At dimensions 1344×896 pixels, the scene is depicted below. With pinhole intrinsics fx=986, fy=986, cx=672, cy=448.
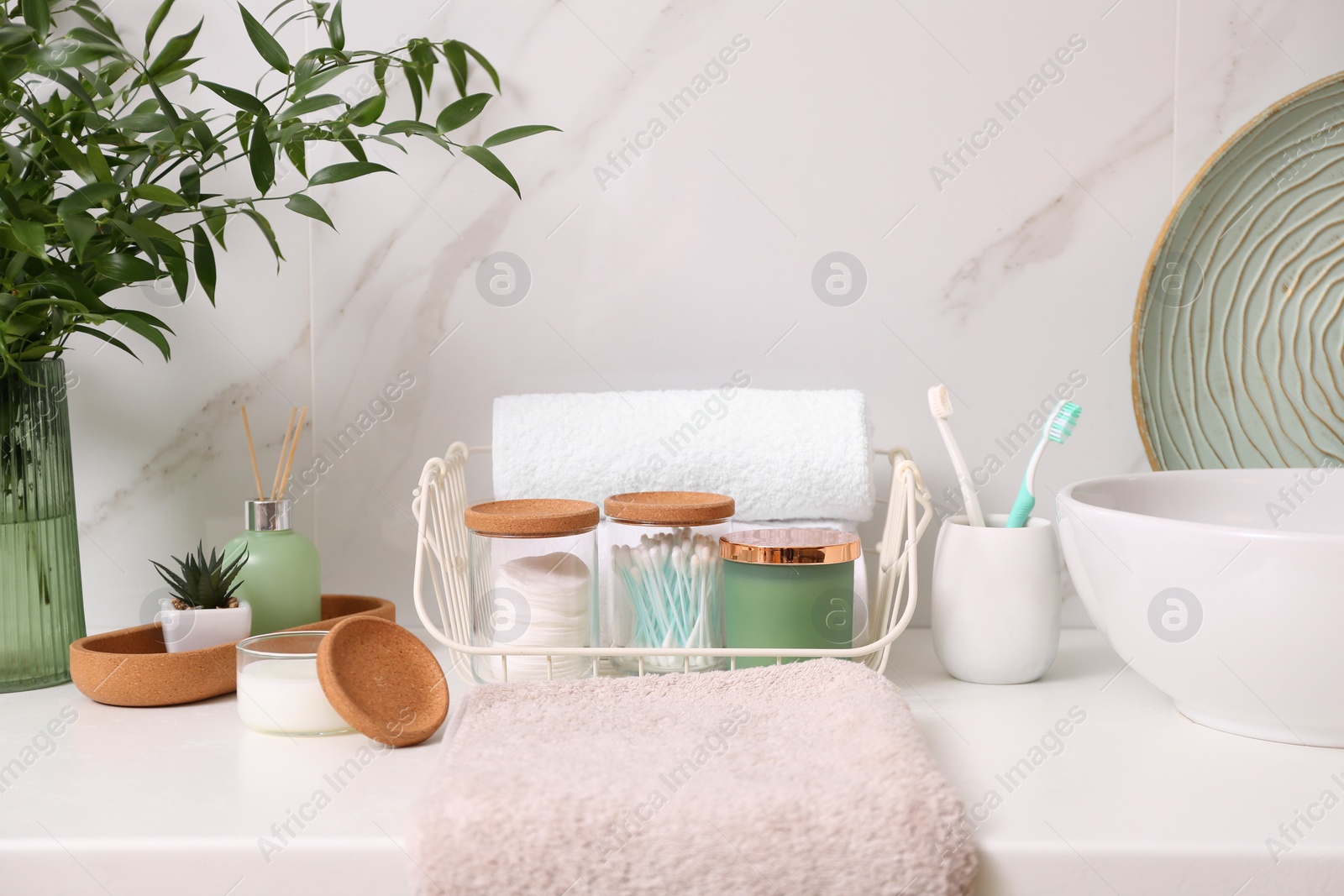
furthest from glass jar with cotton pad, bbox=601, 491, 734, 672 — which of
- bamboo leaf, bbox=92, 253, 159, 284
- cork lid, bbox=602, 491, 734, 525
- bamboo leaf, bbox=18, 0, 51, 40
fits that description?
bamboo leaf, bbox=18, 0, 51, 40

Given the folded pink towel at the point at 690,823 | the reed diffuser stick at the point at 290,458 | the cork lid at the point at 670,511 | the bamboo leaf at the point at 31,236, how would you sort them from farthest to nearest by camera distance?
the reed diffuser stick at the point at 290,458 → the cork lid at the point at 670,511 → the bamboo leaf at the point at 31,236 → the folded pink towel at the point at 690,823

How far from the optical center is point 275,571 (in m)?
0.76

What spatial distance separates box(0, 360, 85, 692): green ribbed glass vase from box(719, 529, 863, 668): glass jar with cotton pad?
0.49 metres

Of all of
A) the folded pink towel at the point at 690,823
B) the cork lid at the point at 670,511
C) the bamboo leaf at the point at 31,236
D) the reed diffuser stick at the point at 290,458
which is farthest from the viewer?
the reed diffuser stick at the point at 290,458

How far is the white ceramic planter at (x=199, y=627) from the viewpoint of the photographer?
27.8 inches

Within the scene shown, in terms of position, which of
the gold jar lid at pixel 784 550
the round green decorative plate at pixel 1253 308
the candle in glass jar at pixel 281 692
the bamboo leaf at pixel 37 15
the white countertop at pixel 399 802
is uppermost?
the bamboo leaf at pixel 37 15

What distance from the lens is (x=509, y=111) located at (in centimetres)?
88

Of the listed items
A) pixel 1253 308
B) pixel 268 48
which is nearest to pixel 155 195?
pixel 268 48

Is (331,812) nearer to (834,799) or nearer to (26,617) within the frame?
(834,799)

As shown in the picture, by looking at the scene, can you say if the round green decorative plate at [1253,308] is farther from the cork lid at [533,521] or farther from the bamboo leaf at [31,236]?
the bamboo leaf at [31,236]

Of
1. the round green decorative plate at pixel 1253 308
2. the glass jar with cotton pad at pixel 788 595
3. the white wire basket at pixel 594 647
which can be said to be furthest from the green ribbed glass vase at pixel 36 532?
the round green decorative plate at pixel 1253 308

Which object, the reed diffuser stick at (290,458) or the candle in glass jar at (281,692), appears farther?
the reed diffuser stick at (290,458)

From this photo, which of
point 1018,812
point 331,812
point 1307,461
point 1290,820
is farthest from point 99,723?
point 1307,461

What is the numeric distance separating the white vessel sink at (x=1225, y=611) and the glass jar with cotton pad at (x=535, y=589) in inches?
13.1
